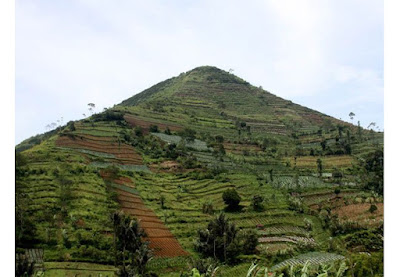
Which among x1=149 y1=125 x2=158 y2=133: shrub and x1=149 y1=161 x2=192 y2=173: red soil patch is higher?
x1=149 y1=125 x2=158 y2=133: shrub

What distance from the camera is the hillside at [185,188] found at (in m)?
27.0

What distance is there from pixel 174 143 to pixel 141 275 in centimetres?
3308

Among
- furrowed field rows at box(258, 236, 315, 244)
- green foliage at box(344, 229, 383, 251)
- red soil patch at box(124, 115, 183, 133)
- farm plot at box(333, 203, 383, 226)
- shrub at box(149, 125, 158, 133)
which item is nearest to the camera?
green foliage at box(344, 229, 383, 251)

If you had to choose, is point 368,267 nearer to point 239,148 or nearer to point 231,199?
point 231,199

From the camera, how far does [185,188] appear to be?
1635 inches

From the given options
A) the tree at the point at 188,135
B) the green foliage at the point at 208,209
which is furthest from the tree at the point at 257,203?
the tree at the point at 188,135

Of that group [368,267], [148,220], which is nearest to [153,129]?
[148,220]

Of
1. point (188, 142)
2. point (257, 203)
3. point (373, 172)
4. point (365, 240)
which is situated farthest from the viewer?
point (188, 142)

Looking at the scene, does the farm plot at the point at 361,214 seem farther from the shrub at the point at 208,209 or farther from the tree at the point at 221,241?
the tree at the point at 221,241

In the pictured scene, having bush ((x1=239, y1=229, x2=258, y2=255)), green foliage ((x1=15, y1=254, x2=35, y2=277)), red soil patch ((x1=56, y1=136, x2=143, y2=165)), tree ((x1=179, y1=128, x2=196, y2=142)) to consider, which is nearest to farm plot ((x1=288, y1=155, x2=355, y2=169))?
tree ((x1=179, y1=128, x2=196, y2=142))

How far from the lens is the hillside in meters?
27.0

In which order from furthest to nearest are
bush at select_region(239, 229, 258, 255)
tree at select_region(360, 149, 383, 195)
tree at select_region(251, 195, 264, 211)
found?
1. tree at select_region(360, 149, 383, 195)
2. tree at select_region(251, 195, 264, 211)
3. bush at select_region(239, 229, 258, 255)

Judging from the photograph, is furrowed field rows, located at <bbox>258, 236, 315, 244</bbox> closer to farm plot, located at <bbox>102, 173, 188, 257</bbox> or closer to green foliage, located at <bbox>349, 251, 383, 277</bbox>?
farm plot, located at <bbox>102, 173, 188, 257</bbox>

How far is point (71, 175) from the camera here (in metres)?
36.6
